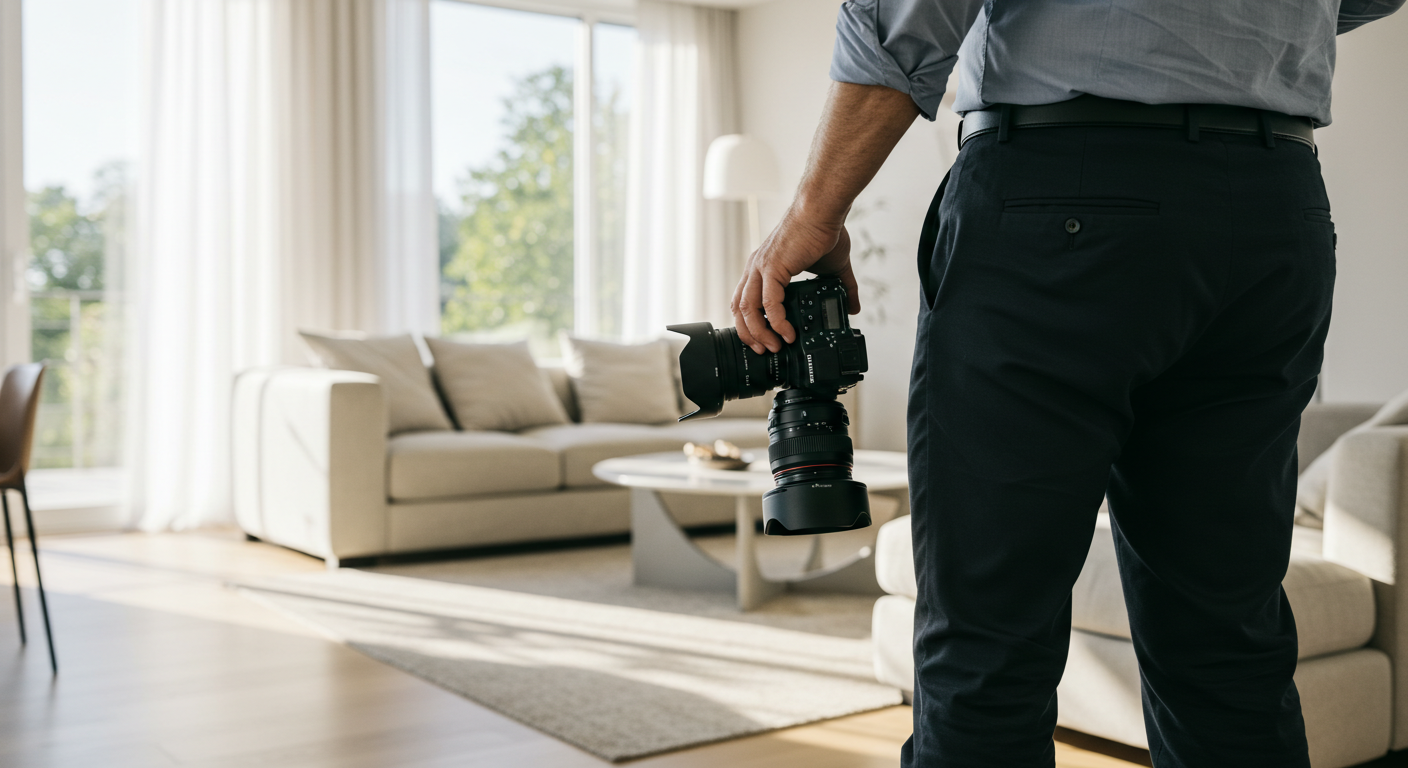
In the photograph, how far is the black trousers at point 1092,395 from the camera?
0.87 metres

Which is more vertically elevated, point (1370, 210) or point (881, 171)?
point (881, 171)

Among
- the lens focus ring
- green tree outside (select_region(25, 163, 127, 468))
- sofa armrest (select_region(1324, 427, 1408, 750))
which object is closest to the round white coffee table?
sofa armrest (select_region(1324, 427, 1408, 750))

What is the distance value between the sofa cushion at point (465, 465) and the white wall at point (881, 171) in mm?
1992

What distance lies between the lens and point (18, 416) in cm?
261

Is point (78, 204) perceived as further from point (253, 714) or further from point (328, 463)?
point (253, 714)

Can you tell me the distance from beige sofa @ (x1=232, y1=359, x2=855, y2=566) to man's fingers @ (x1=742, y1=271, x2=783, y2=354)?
3.22 m

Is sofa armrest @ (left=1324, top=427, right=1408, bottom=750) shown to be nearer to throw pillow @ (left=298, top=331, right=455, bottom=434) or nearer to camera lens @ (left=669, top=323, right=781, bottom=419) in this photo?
camera lens @ (left=669, top=323, right=781, bottom=419)

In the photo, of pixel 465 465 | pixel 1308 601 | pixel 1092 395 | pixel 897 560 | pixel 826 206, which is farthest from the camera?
pixel 465 465

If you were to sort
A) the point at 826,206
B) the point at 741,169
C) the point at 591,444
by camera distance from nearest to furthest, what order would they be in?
the point at 826,206 → the point at 591,444 → the point at 741,169

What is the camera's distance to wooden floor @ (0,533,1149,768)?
6.86 ft

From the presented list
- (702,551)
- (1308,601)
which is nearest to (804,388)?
(1308,601)

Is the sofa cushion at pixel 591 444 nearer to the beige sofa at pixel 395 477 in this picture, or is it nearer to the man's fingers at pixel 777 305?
the beige sofa at pixel 395 477

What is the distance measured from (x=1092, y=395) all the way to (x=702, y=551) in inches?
108

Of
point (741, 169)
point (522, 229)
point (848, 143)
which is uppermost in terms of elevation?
point (741, 169)
